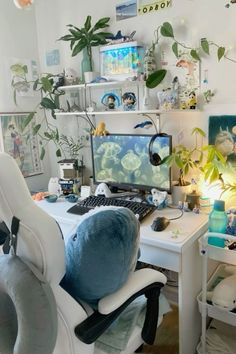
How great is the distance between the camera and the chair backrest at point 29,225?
80cm

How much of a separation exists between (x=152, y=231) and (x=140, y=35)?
1184 millimetres

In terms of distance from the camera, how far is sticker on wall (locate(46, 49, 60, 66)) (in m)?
2.17

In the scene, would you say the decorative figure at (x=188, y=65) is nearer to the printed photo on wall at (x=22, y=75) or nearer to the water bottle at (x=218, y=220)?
the water bottle at (x=218, y=220)

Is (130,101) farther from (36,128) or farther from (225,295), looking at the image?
(225,295)

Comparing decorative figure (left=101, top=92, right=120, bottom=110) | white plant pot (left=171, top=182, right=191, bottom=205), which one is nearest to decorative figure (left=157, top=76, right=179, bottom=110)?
decorative figure (left=101, top=92, right=120, bottom=110)

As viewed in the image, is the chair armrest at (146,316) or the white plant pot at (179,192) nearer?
the chair armrest at (146,316)

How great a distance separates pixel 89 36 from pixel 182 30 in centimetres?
58

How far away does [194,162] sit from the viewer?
1.66m

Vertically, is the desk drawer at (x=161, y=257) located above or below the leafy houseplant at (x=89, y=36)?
below

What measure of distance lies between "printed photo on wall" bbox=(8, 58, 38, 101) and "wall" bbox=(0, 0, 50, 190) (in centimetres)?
→ 3

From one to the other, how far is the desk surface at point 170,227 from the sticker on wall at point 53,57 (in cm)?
115

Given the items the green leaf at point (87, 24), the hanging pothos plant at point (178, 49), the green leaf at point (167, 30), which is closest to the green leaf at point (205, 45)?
the hanging pothos plant at point (178, 49)

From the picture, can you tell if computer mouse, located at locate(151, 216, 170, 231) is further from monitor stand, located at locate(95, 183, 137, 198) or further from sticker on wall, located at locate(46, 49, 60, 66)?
sticker on wall, located at locate(46, 49, 60, 66)

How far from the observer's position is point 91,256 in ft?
3.04
